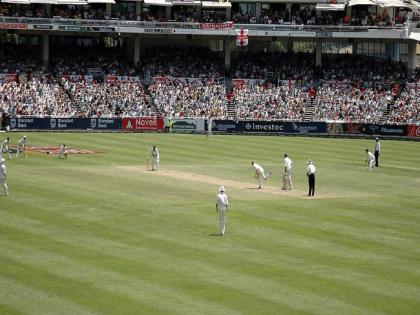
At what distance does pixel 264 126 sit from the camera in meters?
81.2

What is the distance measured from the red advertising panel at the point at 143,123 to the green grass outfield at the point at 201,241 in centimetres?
2168

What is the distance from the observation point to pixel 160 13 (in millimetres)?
93562

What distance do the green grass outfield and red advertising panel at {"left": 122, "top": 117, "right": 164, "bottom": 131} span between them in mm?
21682

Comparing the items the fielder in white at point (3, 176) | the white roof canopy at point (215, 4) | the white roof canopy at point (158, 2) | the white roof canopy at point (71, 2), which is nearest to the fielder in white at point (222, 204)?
the fielder in white at point (3, 176)

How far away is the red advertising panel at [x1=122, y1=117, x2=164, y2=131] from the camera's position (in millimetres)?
79706

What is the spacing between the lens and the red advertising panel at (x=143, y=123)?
79.7 meters

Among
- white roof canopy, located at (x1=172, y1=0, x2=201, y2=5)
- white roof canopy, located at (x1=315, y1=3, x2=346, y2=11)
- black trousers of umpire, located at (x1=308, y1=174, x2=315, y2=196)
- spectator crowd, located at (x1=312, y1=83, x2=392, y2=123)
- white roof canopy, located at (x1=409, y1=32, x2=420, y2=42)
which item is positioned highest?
white roof canopy, located at (x1=172, y1=0, x2=201, y2=5)

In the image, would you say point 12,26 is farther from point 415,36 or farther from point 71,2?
point 415,36

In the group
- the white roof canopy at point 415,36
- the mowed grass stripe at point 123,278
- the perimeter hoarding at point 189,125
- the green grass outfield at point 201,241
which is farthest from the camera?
the white roof canopy at point 415,36

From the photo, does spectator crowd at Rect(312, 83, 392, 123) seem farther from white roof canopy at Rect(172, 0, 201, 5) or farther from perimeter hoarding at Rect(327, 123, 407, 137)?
white roof canopy at Rect(172, 0, 201, 5)

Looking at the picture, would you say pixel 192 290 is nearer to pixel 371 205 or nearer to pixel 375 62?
pixel 371 205

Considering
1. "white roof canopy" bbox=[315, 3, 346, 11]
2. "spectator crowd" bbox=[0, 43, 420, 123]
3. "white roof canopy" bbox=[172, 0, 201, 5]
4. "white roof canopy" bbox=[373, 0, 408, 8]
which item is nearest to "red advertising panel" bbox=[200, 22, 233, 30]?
"white roof canopy" bbox=[172, 0, 201, 5]

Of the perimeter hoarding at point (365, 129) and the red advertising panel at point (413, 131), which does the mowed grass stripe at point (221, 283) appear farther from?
the red advertising panel at point (413, 131)

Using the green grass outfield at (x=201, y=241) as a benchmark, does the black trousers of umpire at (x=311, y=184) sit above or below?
above
